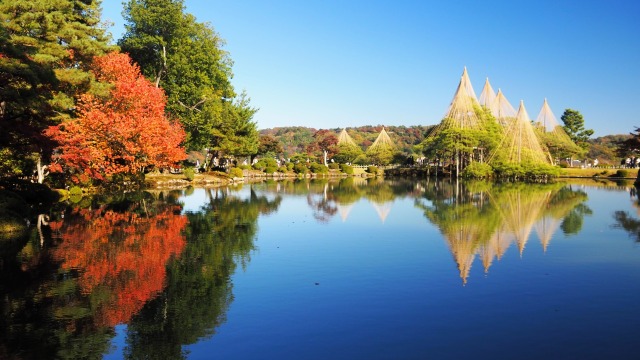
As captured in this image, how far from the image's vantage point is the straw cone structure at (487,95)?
319ft

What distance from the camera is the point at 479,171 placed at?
2859 inches

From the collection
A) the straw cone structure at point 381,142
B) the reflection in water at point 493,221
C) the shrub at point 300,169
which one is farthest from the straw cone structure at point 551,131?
the reflection in water at point 493,221

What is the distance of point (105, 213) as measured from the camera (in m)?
26.6

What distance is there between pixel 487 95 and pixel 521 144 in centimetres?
2649

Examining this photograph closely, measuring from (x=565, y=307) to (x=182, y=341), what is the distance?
8754 mm

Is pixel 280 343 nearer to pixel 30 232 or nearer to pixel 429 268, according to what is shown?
pixel 429 268

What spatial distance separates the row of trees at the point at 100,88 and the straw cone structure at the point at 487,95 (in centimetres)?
5689

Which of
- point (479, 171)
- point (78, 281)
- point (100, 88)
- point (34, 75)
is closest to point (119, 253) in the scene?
point (78, 281)

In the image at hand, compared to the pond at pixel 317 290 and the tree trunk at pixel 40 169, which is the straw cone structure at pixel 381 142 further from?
the pond at pixel 317 290

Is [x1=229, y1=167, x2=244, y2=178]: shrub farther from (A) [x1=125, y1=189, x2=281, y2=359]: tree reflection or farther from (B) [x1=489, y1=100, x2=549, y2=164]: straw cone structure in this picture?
(A) [x1=125, y1=189, x2=281, y2=359]: tree reflection

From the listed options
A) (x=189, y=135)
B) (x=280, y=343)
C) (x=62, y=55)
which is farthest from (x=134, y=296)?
(x=189, y=135)

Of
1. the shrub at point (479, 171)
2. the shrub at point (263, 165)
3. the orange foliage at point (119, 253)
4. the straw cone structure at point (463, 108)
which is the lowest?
the orange foliage at point (119, 253)

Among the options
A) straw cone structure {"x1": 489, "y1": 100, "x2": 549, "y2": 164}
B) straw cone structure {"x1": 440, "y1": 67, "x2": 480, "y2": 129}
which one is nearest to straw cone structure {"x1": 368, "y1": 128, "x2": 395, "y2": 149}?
straw cone structure {"x1": 440, "y1": 67, "x2": 480, "y2": 129}

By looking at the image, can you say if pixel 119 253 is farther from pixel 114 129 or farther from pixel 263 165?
pixel 263 165
